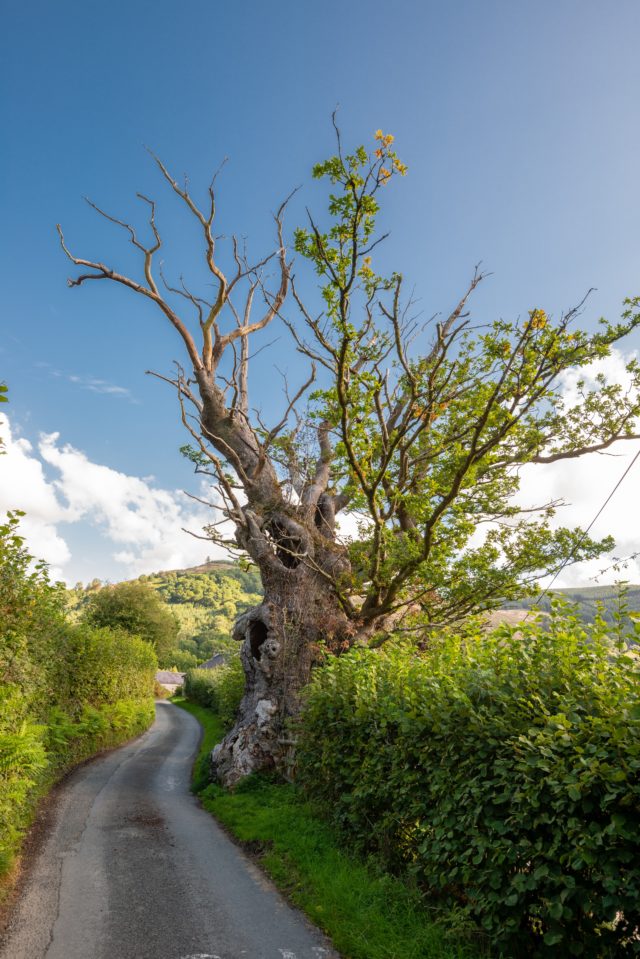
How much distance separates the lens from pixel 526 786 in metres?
4.24

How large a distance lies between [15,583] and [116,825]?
5.16 m

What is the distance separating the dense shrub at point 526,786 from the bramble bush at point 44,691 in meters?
5.55

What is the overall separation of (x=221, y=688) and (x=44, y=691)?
1491 centimetres

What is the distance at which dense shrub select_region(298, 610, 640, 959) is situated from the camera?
12.4 ft

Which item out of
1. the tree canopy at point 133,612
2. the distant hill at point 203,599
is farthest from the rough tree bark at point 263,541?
the distant hill at point 203,599

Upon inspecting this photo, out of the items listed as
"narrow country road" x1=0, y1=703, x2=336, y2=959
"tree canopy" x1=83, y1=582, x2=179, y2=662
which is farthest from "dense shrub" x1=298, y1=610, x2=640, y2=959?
"tree canopy" x1=83, y1=582, x2=179, y2=662

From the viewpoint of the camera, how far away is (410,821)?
6301 millimetres

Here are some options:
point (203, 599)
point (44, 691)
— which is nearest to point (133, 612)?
point (44, 691)

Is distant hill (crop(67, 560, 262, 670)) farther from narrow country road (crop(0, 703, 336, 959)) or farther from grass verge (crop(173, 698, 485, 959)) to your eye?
grass verge (crop(173, 698, 485, 959))

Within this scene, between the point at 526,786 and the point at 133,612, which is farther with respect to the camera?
the point at 133,612

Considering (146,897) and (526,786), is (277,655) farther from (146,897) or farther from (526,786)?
(526,786)

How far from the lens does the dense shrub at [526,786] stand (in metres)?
3.79

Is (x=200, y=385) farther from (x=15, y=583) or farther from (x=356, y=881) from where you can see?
(x=356, y=881)

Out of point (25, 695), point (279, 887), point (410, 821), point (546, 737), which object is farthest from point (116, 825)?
point (546, 737)
